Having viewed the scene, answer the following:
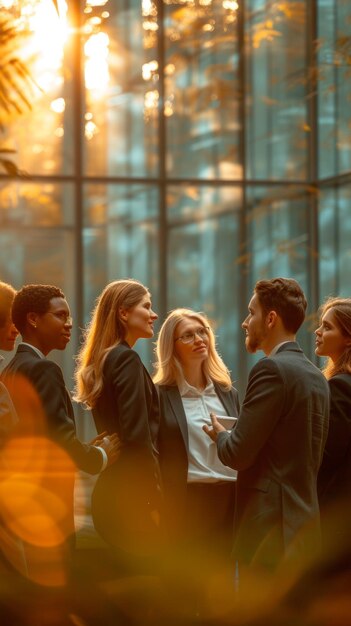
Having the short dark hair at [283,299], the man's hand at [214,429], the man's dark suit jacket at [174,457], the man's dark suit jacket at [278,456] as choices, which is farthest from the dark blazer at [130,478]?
the short dark hair at [283,299]

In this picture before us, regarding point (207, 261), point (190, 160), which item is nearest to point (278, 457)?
point (207, 261)

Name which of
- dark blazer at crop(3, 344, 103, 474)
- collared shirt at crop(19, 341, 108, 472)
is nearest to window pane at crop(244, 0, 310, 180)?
collared shirt at crop(19, 341, 108, 472)

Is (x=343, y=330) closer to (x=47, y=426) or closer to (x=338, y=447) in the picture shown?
(x=338, y=447)

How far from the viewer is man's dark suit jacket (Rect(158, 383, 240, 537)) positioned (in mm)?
3848

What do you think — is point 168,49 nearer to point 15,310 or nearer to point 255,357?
point 255,357

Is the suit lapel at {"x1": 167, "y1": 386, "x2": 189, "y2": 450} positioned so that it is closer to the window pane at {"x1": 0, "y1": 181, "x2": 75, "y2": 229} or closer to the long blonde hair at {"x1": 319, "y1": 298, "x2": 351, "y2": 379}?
the long blonde hair at {"x1": 319, "y1": 298, "x2": 351, "y2": 379}

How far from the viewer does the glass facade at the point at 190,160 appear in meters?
11.1

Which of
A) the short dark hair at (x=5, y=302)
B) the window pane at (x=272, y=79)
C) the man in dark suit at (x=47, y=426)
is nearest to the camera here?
the man in dark suit at (x=47, y=426)

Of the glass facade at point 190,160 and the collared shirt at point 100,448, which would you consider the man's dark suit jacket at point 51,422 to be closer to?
the collared shirt at point 100,448

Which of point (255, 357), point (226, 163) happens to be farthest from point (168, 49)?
point (255, 357)

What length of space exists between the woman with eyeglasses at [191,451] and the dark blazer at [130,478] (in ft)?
0.43

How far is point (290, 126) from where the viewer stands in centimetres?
1167

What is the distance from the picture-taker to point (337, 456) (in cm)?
361

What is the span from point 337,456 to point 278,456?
34 cm
